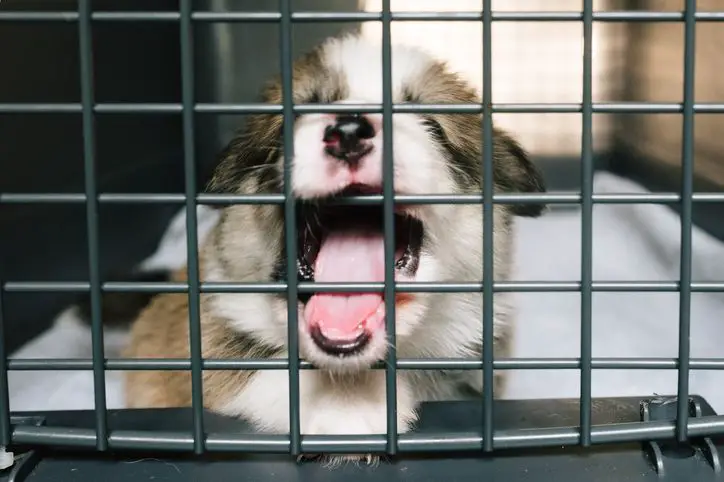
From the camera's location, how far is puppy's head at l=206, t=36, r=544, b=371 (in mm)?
1240

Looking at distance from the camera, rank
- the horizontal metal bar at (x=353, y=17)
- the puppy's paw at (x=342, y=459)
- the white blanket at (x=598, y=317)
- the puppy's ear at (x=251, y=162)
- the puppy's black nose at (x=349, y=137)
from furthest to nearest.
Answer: the white blanket at (x=598, y=317) < the puppy's ear at (x=251, y=162) < the puppy's black nose at (x=349, y=137) < the puppy's paw at (x=342, y=459) < the horizontal metal bar at (x=353, y=17)

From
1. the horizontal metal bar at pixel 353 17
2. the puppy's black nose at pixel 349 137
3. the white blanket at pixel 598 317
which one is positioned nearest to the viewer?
the horizontal metal bar at pixel 353 17

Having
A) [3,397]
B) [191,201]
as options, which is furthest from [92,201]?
[3,397]

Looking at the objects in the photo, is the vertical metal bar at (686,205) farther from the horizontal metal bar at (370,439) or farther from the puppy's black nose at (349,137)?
the puppy's black nose at (349,137)

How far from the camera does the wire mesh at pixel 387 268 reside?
1.00 meters

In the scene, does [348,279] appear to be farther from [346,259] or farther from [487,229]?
[487,229]

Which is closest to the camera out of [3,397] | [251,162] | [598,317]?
[3,397]

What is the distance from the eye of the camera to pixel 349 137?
1226 mm

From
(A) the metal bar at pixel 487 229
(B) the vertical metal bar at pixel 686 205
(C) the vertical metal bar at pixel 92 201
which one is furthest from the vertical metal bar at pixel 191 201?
(B) the vertical metal bar at pixel 686 205

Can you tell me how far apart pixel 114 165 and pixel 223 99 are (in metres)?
0.46

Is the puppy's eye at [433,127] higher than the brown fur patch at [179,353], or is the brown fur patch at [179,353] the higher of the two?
the puppy's eye at [433,127]

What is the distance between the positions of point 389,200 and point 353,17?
219mm

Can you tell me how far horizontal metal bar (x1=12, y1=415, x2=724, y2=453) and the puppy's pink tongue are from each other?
0.73 ft

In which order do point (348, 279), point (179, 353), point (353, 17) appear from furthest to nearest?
point (179, 353)
point (348, 279)
point (353, 17)
